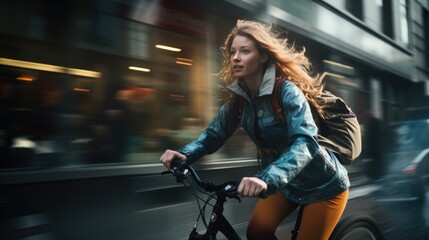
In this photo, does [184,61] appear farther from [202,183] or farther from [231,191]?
[231,191]

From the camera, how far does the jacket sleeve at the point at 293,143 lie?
206 centimetres

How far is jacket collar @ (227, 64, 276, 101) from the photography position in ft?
7.81

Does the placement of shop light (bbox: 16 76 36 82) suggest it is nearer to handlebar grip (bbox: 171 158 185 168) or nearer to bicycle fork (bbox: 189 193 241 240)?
handlebar grip (bbox: 171 158 185 168)

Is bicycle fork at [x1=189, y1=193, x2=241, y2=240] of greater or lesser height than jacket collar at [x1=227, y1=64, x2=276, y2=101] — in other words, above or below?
below

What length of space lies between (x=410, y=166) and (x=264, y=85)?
22.0ft

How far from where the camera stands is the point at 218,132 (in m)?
2.64

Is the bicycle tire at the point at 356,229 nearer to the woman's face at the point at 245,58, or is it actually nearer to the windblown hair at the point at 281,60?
the windblown hair at the point at 281,60

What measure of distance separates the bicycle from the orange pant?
6 centimetres

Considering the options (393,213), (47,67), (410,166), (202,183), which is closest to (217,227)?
(202,183)

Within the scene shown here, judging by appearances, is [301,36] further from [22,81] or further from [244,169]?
[22,81]

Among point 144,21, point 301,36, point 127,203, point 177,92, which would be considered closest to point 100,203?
point 127,203

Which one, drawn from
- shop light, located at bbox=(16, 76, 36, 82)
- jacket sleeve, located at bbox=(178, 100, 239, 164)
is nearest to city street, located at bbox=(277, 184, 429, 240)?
jacket sleeve, located at bbox=(178, 100, 239, 164)

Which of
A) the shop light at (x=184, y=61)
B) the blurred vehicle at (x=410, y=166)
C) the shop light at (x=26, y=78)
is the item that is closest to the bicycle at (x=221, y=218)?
the shop light at (x=26, y=78)

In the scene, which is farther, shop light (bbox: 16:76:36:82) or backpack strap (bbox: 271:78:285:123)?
shop light (bbox: 16:76:36:82)
